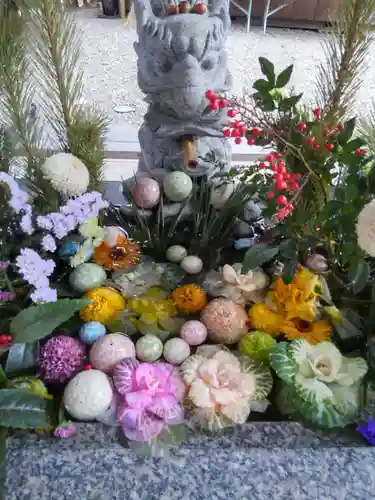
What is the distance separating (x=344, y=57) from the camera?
81 cm

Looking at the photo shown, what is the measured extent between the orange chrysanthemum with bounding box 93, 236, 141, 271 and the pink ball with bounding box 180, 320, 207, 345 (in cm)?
16

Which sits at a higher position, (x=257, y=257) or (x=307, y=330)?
(x=257, y=257)

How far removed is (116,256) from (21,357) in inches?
9.1

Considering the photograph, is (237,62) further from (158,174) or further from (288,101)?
(288,101)

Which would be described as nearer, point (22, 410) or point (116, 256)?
point (22, 410)

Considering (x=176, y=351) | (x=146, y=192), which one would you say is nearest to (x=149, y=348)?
(x=176, y=351)

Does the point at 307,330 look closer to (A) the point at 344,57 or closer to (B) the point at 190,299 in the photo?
(B) the point at 190,299

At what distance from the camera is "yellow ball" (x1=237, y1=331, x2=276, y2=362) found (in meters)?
0.75

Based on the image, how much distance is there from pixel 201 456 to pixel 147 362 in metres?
0.16

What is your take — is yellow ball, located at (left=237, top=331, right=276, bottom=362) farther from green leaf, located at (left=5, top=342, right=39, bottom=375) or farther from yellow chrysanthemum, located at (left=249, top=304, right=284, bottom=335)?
green leaf, located at (left=5, top=342, right=39, bottom=375)

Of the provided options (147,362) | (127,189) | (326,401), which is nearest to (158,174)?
(127,189)

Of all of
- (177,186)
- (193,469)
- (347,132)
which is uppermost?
(347,132)


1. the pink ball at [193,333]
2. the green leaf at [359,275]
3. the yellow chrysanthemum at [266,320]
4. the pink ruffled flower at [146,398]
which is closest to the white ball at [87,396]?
the pink ruffled flower at [146,398]

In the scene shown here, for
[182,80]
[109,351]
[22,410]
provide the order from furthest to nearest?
[182,80] → [109,351] → [22,410]
